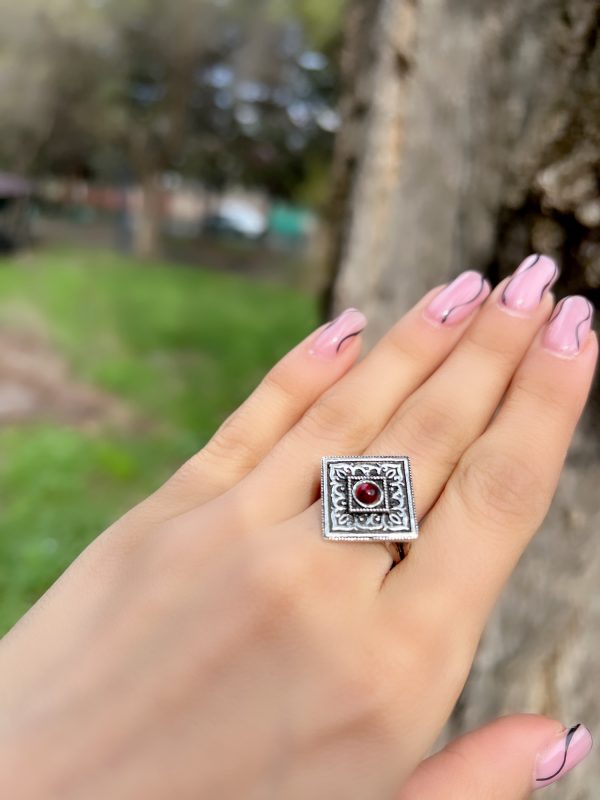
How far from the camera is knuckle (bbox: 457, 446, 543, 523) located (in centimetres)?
84

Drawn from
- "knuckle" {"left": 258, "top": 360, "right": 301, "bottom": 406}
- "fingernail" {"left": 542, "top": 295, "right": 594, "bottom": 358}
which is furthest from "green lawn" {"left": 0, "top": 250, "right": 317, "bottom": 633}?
"fingernail" {"left": 542, "top": 295, "right": 594, "bottom": 358}

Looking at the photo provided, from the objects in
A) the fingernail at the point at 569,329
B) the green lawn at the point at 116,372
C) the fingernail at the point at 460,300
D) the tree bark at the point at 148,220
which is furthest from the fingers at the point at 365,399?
the tree bark at the point at 148,220

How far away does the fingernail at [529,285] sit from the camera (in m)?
0.96

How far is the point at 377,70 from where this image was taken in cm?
180

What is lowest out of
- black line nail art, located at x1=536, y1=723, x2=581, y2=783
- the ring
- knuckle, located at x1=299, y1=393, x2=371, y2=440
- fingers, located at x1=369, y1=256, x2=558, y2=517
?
black line nail art, located at x1=536, y1=723, x2=581, y2=783

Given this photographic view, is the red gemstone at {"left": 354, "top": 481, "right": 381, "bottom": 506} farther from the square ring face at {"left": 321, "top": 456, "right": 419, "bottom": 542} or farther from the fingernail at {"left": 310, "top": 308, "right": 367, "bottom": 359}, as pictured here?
the fingernail at {"left": 310, "top": 308, "right": 367, "bottom": 359}

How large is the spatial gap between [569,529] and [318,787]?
2.17ft

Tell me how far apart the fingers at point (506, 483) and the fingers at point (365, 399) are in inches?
5.2

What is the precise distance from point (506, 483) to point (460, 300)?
1.00 ft

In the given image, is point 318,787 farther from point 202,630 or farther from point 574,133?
point 574,133

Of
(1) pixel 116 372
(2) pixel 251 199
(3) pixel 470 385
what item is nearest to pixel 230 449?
(3) pixel 470 385

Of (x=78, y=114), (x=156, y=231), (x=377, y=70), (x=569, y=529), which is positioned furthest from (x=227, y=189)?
(x=569, y=529)

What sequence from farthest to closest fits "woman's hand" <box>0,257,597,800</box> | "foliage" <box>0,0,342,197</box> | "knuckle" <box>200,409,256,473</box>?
"foliage" <box>0,0,342,197</box>, "knuckle" <box>200,409,256,473</box>, "woman's hand" <box>0,257,597,800</box>

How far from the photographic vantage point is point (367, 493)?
0.84 m
